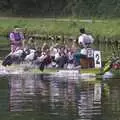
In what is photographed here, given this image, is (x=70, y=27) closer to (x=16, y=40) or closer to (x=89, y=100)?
(x=16, y=40)

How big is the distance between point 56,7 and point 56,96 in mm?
69394

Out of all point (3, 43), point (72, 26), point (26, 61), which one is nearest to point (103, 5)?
point (72, 26)

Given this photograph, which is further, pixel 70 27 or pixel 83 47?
pixel 70 27

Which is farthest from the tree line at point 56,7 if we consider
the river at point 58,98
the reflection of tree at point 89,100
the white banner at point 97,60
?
the reflection of tree at point 89,100

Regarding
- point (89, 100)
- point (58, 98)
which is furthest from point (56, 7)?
point (89, 100)

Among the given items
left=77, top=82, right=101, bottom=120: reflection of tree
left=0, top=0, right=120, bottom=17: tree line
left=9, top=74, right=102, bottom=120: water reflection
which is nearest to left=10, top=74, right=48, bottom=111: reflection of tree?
left=9, top=74, right=102, bottom=120: water reflection

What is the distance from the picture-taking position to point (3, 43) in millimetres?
59938

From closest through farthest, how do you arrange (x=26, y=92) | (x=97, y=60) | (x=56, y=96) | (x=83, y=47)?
(x=56, y=96) < (x=26, y=92) < (x=97, y=60) < (x=83, y=47)

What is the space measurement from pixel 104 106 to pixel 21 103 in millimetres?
2836

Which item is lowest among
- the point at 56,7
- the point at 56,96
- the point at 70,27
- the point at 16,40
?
the point at 56,96

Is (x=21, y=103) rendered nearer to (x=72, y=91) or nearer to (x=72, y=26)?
(x=72, y=91)

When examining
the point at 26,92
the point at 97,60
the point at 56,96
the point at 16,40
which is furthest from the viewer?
the point at 16,40

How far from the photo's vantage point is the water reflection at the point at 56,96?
2025cm

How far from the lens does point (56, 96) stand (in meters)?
23.4
